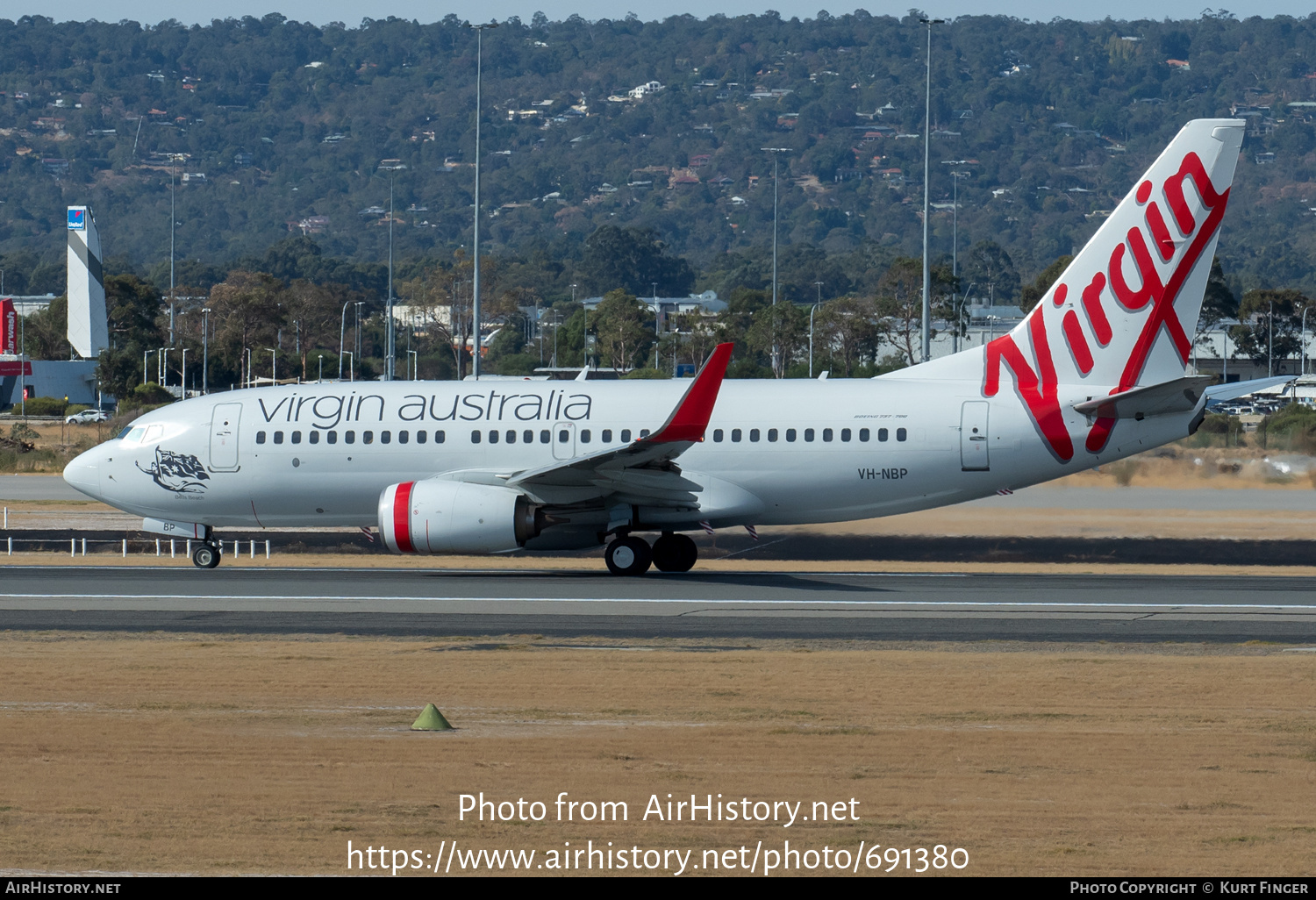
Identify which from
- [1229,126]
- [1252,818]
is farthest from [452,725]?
[1229,126]

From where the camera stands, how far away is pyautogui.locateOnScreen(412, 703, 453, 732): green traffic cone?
1392 centimetres

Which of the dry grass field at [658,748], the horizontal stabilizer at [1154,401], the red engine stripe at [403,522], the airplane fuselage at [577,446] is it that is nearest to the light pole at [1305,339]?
the horizontal stabilizer at [1154,401]

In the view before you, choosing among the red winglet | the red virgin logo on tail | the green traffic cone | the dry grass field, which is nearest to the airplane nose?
the dry grass field

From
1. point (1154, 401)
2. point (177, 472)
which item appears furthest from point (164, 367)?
point (1154, 401)

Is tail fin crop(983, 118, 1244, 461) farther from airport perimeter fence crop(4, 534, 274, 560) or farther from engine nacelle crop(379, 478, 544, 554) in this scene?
airport perimeter fence crop(4, 534, 274, 560)

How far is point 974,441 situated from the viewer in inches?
1046

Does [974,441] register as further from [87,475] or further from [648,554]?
[87,475]

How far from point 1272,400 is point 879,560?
2973 inches

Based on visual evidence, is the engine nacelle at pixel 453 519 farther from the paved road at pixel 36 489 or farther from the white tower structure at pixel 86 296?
the white tower structure at pixel 86 296

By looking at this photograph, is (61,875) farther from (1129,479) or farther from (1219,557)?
(1129,479)

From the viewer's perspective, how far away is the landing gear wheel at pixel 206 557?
2959 centimetres

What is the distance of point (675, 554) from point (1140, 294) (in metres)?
8.96

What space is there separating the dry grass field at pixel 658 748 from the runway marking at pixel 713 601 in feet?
13.4

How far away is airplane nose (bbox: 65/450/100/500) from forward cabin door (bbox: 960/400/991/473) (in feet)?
51.4
